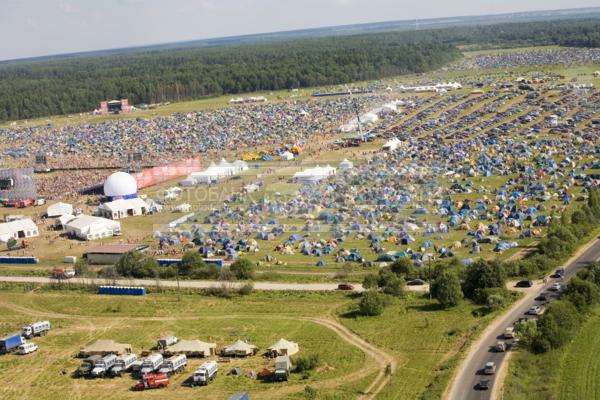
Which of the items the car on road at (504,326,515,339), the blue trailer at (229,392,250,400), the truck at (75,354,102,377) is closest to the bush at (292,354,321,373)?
the blue trailer at (229,392,250,400)

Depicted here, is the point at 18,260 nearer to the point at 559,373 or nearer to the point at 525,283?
the point at 525,283

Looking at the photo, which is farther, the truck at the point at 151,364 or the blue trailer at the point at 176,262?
the blue trailer at the point at 176,262

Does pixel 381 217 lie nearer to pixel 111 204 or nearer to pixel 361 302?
pixel 361 302

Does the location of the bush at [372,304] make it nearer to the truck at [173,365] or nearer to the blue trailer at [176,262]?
the truck at [173,365]

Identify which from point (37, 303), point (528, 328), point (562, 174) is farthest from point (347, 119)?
point (528, 328)

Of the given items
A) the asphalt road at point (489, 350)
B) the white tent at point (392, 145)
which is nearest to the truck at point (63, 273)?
the asphalt road at point (489, 350)

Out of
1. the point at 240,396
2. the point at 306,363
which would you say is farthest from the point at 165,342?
the point at 240,396
